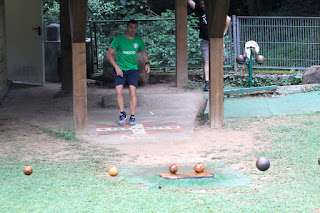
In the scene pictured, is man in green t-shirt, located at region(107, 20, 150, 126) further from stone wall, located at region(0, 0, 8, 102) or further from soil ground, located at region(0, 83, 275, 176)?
stone wall, located at region(0, 0, 8, 102)

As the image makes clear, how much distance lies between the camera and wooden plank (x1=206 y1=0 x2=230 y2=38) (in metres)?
8.42

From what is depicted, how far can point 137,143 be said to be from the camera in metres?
8.10

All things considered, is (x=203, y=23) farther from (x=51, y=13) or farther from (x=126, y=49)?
(x=51, y=13)

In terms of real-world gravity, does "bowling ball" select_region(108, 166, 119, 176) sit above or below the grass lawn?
above

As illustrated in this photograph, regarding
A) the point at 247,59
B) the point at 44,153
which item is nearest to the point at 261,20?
the point at 247,59

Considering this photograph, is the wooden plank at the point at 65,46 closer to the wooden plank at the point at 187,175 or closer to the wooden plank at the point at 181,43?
the wooden plank at the point at 181,43

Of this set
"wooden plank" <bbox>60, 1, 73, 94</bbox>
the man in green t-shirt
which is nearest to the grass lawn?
the man in green t-shirt

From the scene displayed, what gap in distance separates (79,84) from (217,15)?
2.35m

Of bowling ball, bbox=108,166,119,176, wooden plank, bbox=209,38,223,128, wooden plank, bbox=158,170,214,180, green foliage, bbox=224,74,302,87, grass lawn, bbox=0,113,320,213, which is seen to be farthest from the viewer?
green foliage, bbox=224,74,302,87

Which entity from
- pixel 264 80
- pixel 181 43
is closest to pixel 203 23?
pixel 181 43

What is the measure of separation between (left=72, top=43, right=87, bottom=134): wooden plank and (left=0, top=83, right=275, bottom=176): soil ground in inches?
12.3

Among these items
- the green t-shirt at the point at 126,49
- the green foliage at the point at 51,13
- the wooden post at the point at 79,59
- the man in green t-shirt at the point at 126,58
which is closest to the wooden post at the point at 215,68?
the man in green t-shirt at the point at 126,58

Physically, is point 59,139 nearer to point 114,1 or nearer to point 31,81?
point 31,81

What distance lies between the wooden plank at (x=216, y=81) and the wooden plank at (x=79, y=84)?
202 centimetres
